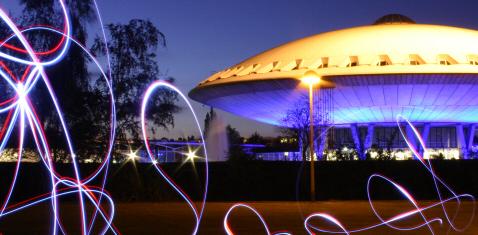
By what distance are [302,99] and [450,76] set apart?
8604 mm

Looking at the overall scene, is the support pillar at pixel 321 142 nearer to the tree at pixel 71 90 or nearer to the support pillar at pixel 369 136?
the support pillar at pixel 369 136

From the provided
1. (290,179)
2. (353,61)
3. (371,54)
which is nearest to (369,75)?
(353,61)

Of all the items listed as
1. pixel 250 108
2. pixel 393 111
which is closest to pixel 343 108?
pixel 393 111

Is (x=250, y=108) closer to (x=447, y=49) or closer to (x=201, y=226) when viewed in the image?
(x=447, y=49)

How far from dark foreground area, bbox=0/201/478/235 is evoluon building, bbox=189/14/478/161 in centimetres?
1381

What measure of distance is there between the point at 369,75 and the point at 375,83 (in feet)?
3.11

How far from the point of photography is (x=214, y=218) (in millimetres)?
20000

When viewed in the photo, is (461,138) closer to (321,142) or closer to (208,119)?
(321,142)

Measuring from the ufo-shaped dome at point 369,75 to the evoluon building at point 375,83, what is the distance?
56mm

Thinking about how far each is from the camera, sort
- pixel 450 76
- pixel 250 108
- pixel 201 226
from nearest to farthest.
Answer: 1. pixel 201 226
2. pixel 450 76
3. pixel 250 108

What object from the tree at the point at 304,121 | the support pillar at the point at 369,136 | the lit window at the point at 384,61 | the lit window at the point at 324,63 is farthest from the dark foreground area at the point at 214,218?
the support pillar at the point at 369,136

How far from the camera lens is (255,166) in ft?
105

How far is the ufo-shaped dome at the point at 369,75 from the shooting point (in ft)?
138

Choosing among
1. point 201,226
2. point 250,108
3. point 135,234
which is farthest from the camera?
point 250,108
